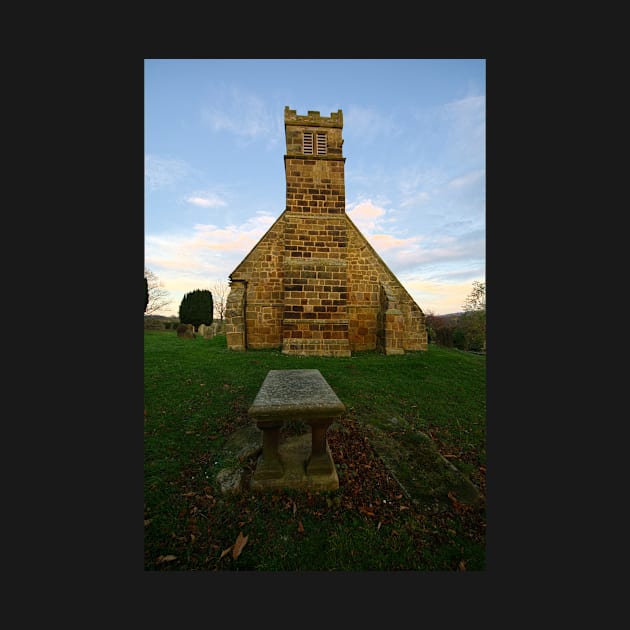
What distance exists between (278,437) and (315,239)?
866 cm

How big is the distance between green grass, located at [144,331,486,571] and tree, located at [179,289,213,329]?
20861 millimetres

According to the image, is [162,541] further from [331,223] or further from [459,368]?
[331,223]

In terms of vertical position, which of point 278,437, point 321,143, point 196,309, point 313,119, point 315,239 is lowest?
point 278,437

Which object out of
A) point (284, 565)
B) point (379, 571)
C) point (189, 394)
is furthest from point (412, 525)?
point (189, 394)

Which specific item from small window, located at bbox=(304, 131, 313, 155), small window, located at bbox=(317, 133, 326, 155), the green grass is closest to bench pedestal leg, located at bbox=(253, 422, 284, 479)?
the green grass

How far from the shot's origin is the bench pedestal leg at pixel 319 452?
8.86ft

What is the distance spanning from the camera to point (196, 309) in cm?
2511

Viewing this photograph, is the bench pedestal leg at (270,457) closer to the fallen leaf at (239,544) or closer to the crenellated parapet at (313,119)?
the fallen leaf at (239,544)

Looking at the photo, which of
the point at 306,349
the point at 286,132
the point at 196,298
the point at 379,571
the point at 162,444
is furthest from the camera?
the point at 196,298

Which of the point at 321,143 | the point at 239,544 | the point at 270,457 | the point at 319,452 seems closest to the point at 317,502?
the point at 319,452

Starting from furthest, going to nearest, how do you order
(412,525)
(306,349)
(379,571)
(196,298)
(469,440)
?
(196,298), (306,349), (469,440), (412,525), (379,571)

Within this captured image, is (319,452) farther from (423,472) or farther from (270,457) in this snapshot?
(423,472)

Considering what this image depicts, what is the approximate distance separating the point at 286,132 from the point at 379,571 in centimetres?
1260

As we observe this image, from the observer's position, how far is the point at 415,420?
14.9 ft
